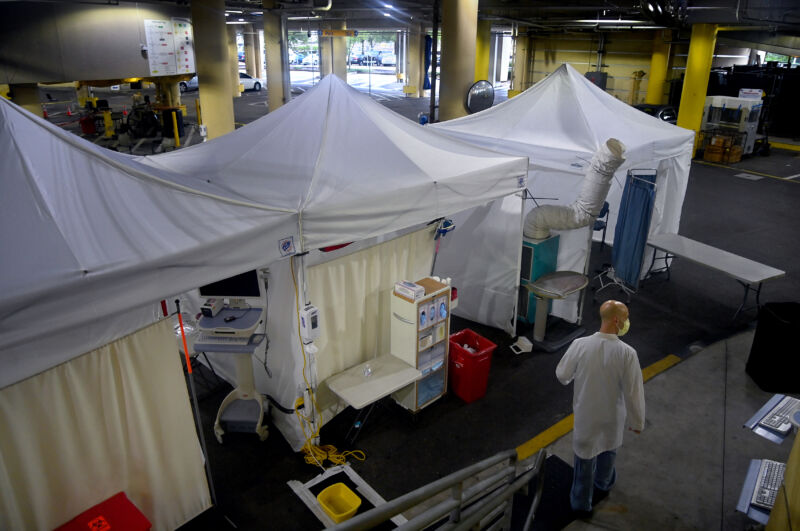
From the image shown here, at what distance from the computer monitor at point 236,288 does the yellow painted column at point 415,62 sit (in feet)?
88.5

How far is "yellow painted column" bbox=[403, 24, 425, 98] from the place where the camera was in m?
29.5

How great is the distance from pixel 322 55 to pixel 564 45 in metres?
12.8

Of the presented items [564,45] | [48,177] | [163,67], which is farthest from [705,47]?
[48,177]

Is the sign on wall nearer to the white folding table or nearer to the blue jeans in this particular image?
the white folding table

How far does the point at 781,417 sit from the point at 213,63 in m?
12.6

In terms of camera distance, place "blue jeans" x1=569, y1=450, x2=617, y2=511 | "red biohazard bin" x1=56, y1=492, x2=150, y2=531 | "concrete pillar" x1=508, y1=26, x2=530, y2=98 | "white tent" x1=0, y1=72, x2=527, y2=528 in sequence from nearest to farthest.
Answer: "white tent" x1=0, y1=72, x2=527, y2=528 → "red biohazard bin" x1=56, y1=492, x2=150, y2=531 → "blue jeans" x1=569, y1=450, x2=617, y2=511 → "concrete pillar" x1=508, y1=26, x2=530, y2=98

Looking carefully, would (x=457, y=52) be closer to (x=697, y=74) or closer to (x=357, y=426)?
(x=357, y=426)

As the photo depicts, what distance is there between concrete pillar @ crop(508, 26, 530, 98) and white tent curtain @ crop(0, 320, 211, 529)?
78.5 ft

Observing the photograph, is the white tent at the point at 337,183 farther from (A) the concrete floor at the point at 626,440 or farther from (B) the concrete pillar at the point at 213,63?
(B) the concrete pillar at the point at 213,63

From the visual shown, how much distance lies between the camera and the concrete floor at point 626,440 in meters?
4.52

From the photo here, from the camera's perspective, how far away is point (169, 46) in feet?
44.4

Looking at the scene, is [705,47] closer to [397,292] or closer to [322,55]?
[397,292]

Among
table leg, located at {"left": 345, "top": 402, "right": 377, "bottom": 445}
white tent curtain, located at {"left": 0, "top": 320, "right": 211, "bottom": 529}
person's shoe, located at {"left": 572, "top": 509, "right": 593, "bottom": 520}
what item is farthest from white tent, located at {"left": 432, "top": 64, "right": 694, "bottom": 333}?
white tent curtain, located at {"left": 0, "top": 320, "right": 211, "bottom": 529}

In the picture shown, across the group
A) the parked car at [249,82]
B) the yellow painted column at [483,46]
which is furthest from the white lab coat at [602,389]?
the parked car at [249,82]
